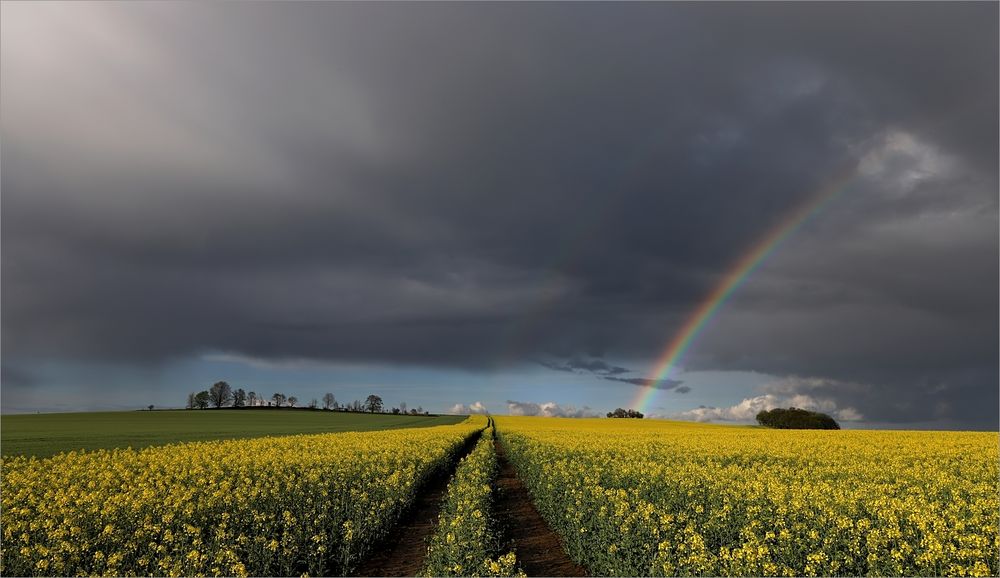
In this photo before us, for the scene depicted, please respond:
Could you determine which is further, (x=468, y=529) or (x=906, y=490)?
(x=906, y=490)

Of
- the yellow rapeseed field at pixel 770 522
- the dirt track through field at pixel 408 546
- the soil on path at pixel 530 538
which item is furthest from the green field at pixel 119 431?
the yellow rapeseed field at pixel 770 522

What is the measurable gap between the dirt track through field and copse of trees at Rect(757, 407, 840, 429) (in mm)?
101866

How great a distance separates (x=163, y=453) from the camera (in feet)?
80.4

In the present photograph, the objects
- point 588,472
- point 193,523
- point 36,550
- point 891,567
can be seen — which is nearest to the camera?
point 891,567

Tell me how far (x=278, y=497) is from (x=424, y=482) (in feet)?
32.8

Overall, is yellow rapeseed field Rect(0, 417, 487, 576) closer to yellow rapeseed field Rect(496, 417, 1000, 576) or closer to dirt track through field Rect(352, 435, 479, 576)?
dirt track through field Rect(352, 435, 479, 576)

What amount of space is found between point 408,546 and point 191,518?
22.1 feet

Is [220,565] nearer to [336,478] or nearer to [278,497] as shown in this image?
[278,497]

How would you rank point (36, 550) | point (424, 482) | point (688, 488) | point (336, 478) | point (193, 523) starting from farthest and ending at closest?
point (424, 482)
point (336, 478)
point (688, 488)
point (193, 523)
point (36, 550)

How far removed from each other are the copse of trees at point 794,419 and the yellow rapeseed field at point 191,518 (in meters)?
108

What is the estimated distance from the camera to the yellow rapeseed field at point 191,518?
1090 cm

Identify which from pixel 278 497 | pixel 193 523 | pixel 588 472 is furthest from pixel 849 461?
pixel 193 523

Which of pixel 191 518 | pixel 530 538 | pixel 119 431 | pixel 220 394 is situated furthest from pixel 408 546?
pixel 220 394

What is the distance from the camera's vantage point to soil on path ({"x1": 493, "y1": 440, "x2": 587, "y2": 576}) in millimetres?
14086
